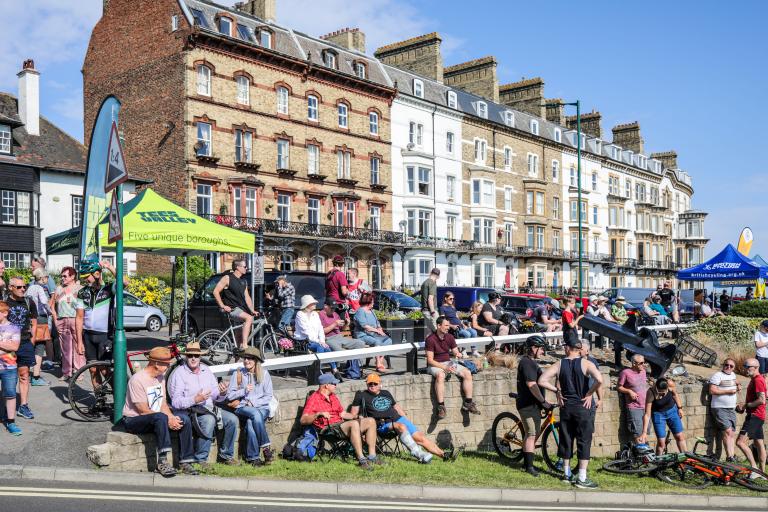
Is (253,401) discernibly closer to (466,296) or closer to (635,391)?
(635,391)

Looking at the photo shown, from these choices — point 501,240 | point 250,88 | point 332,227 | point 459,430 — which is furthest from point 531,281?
point 459,430

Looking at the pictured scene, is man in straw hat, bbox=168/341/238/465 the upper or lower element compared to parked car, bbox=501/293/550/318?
lower

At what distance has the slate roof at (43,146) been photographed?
105 ft

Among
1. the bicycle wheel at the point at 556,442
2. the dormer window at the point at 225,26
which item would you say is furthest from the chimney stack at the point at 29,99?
the bicycle wheel at the point at 556,442

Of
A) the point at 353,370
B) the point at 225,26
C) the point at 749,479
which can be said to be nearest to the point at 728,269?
the point at 749,479

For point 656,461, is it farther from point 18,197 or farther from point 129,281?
point 18,197

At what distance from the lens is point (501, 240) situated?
53719mm

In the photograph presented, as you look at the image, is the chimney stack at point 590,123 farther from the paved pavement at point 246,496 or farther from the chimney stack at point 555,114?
the paved pavement at point 246,496

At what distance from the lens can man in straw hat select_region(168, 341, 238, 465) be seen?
888 cm

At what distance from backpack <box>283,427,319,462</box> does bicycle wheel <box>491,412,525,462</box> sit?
3386 millimetres

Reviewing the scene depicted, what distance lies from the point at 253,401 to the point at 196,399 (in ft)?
3.00

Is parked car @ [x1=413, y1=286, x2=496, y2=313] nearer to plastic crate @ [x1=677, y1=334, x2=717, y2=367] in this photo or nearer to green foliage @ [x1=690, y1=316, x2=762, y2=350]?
green foliage @ [x1=690, y1=316, x2=762, y2=350]

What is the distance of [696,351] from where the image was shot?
60.9ft

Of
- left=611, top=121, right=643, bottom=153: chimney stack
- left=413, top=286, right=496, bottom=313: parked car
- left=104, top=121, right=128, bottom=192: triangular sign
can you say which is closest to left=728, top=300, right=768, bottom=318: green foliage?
left=413, top=286, right=496, bottom=313: parked car
